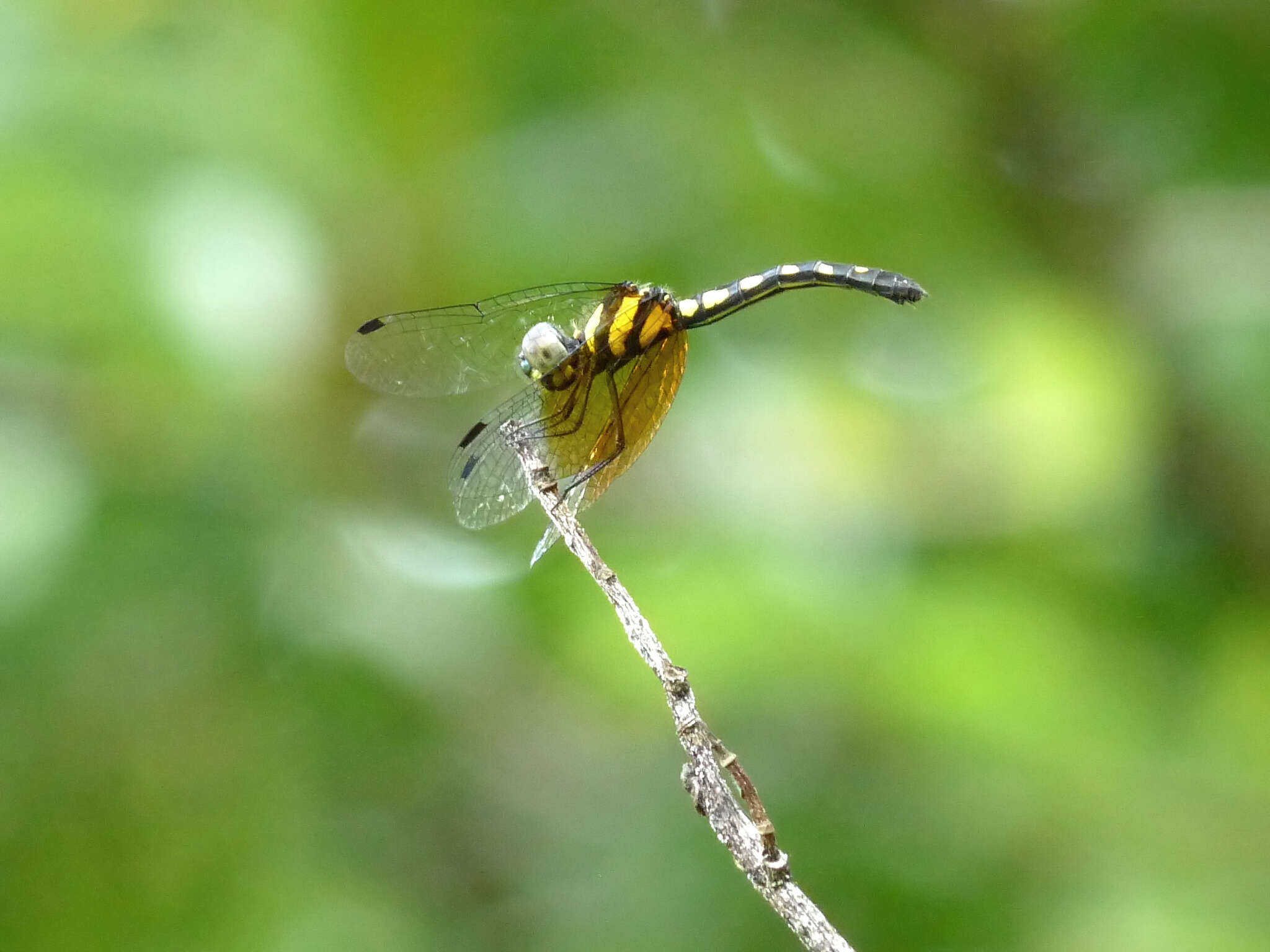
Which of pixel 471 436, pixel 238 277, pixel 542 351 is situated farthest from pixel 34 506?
pixel 542 351

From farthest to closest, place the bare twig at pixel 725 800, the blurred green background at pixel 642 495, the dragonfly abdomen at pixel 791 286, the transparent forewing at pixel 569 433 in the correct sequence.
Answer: the dragonfly abdomen at pixel 791 286
the blurred green background at pixel 642 495
the transparent forewing at pixel 569 433
the bare twig at pixel 725 800

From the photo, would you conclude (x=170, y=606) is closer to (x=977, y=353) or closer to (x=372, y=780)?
(x=372, y=780)

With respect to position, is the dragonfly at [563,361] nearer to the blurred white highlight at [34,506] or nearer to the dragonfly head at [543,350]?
the dragonfly head at [543,350]

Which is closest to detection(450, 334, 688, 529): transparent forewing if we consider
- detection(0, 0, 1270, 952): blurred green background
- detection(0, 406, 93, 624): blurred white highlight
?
detection(0, 0, 1270, 952): blurred green background

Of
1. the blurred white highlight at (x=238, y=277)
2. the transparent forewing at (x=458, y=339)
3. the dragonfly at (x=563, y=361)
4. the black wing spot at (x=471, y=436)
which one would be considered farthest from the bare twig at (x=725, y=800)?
the blurred white highlight at (x=238, y=277)

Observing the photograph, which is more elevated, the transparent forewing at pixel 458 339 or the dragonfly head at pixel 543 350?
the transparent forewing at pixel 458 339

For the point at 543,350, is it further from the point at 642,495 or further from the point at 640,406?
the point at 642,495

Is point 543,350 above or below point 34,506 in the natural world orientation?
below
